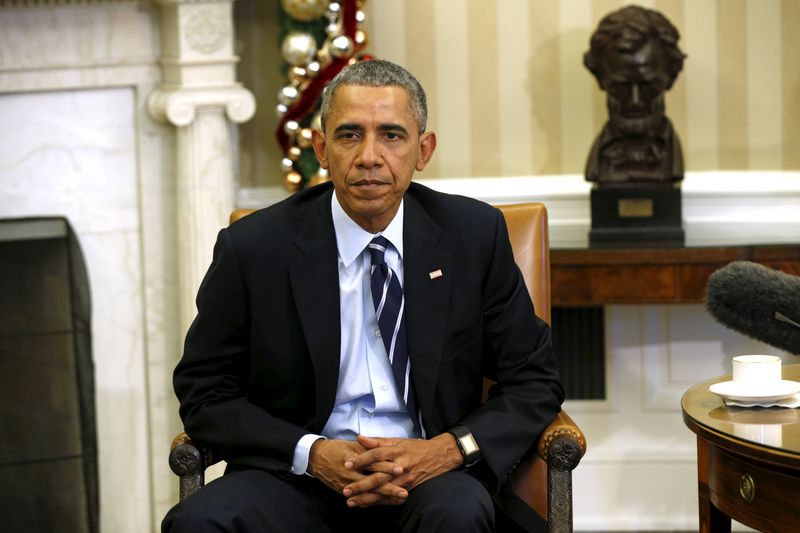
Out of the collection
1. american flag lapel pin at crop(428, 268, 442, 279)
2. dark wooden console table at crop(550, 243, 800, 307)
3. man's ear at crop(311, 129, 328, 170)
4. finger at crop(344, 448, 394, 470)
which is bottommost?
finger at crop(344, 448, 394, 470)

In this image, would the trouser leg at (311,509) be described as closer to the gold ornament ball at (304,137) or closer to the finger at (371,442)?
the finger at (371,442)

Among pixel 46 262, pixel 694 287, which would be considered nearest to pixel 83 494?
pixel 46 262

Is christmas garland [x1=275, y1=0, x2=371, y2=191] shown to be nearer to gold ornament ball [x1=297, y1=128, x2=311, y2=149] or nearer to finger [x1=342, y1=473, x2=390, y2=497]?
gold ornament ball [x1=297, y1=128, x2=311, y2=149]

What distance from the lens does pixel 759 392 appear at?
2.32m

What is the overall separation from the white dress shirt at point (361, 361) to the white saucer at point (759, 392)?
0.63 m

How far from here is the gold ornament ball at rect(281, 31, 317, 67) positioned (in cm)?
399

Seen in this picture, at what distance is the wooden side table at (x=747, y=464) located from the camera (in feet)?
6.80

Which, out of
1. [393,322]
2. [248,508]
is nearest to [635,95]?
[393,322]

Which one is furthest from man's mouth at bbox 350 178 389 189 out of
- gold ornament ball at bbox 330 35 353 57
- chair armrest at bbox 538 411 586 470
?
gold ornament ball at bbox 330 35 353 57

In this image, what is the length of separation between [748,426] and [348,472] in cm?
76

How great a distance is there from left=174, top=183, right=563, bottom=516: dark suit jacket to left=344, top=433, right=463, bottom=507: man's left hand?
86mm

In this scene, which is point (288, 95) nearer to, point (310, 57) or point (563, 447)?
point (310, 57)

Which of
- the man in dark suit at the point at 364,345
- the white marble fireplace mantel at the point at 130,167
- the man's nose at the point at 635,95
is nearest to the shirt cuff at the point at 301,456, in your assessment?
the man in dark suit at the point at 364,345

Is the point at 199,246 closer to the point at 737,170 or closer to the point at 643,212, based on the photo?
the point at 643,212
